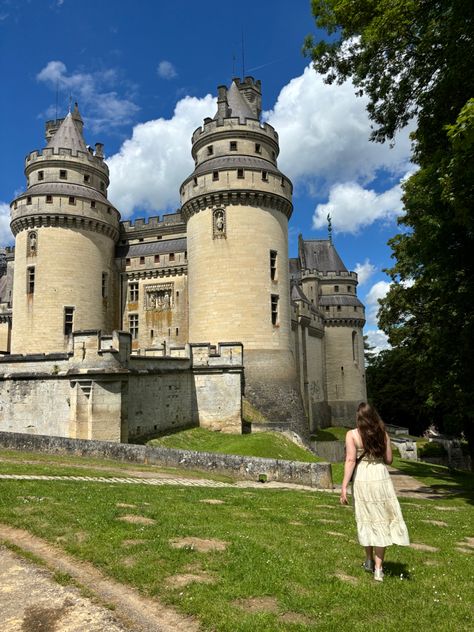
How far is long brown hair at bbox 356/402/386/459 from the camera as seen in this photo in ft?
18.7

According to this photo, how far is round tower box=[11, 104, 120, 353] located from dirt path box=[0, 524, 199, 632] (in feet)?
83.7

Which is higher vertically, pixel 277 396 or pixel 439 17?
pixel 439 17

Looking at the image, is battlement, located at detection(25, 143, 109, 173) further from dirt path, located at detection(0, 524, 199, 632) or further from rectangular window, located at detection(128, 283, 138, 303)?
dirt path, located at detection(0, 524, 199, 632)

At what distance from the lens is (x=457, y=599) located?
192 inches

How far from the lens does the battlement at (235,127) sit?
30.7 m

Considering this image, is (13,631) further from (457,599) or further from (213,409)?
(213,409)

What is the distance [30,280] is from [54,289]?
1.84 metres

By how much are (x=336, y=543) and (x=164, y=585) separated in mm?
2639

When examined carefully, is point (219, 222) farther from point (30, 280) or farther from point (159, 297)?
point (30, 280)

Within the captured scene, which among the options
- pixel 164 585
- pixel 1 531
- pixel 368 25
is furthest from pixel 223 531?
pixel 368 25

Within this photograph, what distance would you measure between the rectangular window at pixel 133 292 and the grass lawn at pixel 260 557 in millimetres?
25463

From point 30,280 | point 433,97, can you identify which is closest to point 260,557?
point 433,97

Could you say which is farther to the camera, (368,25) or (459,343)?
(459,343)

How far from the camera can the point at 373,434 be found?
5703 mm
